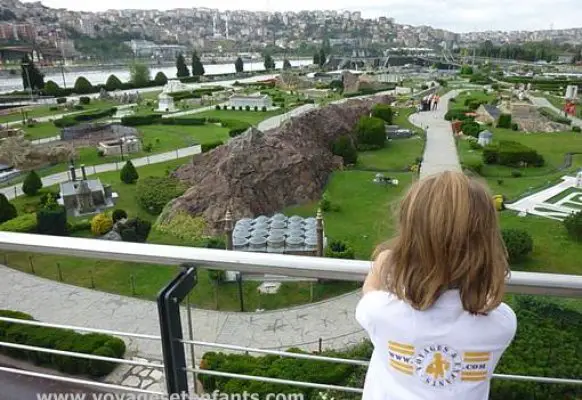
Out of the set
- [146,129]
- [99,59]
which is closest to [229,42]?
[99,59]

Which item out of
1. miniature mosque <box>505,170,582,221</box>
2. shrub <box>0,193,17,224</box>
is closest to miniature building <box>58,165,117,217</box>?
shrub <box>0,193,17,224</box>

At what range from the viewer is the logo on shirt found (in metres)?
1.37

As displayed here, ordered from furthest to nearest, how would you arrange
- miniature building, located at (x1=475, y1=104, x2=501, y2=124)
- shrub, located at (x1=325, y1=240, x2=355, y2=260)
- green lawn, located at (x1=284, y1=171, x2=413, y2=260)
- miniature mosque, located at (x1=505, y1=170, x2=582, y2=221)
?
miniature building, located at (x1=475, y1=104, x2=501, y2=124) → miniature mosque, located at (x1=505, y1=170, x2=582, y2=221) → green lawn, located at (x1=284, y1=171, x2=413, y2=260) → shrub, located at (x1=325, y1=240, x2=355, y2=260)

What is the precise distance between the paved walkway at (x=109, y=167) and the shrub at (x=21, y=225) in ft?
16.3

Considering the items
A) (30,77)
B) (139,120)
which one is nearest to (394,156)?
(139,120)

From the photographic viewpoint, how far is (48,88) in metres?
52.1

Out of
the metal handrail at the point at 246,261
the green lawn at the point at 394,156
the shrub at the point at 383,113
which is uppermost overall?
the metal handrail at the point at 246,261

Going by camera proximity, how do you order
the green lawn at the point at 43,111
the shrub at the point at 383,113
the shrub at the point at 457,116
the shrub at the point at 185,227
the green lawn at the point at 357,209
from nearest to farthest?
the green lawn at the point at 357,209 < the shrub at the point at 185,227 < the shrub at the point at 383,113 < the shrub at the point at 457,116 < the green lawn at the point at 43,111

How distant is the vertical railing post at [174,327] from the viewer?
1.79m

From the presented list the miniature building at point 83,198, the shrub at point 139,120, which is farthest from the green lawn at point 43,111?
the miniature building at point 83,198

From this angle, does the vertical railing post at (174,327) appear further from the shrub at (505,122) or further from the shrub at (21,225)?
the shrub at (505,122)

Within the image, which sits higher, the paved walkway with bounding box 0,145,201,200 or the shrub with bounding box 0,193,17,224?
the shrub with bounding box 0,193,17,224

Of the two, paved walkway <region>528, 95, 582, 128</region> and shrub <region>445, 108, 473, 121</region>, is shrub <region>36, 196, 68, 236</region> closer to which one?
shrub <region>445, 108, 473, 121</region>

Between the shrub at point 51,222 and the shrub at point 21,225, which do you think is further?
the shrub at point 21,225
